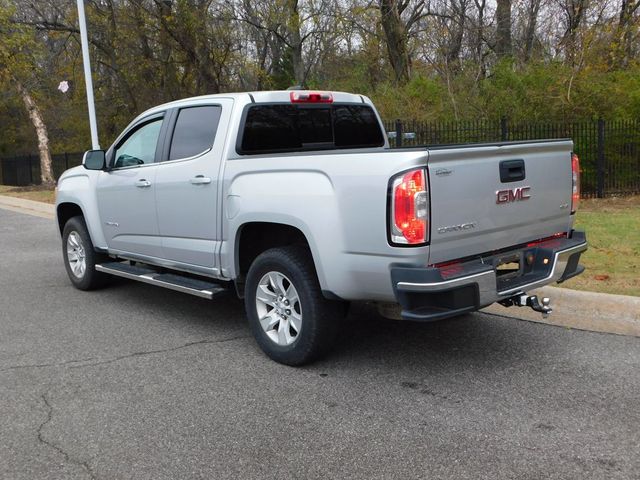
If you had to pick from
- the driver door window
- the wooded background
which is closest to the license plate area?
the driver door window

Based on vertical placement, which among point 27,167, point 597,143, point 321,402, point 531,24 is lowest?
point 321,402

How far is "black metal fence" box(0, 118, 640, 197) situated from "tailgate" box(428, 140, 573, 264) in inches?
350

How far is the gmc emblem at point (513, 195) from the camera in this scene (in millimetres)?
4340

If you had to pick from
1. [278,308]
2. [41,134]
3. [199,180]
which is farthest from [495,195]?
[41,134]

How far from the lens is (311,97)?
19.0 feet

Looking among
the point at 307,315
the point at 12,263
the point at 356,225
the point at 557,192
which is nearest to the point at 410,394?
the point at 307,315

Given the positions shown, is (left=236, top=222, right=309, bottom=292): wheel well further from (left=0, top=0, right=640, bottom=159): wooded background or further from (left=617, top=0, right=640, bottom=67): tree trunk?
(left=617, top=0, right=640, bottom=67): tree trunk

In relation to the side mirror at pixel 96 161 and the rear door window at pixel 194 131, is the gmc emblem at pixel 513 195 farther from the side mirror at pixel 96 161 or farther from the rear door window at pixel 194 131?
the side mirror at pixel 96 161

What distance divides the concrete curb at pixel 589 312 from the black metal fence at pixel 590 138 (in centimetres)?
810

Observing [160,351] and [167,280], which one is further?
[167,280]

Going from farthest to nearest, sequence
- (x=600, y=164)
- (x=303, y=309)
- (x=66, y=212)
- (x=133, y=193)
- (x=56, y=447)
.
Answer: (x=600, y=164) < (x=66, y=212) < (x=133, y=193) < (x=303, y=309) < (x=56, y=447)

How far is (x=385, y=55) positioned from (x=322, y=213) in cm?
2423

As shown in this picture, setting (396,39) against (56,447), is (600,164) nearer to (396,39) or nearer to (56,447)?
(396,39)

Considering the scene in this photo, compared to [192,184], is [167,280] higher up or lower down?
lower down
